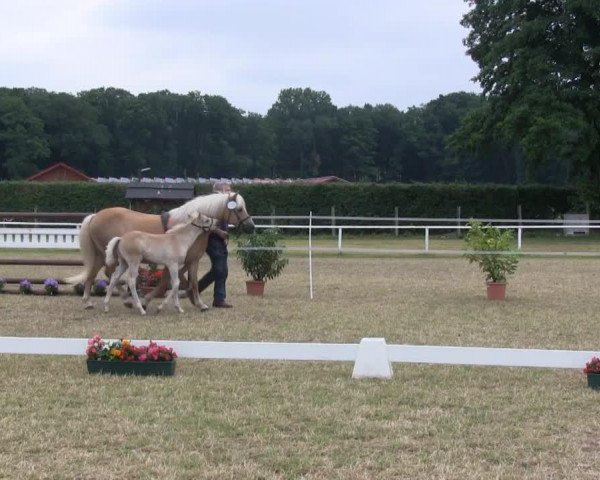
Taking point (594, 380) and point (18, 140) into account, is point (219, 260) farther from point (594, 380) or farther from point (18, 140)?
point (18, 140)

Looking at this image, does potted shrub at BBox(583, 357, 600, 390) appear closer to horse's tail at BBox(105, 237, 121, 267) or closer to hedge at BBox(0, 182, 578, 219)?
horse's tail at BBox(105, 237, 121, 267)

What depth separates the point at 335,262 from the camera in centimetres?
2006

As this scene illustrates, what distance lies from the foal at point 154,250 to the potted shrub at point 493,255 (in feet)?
14.4

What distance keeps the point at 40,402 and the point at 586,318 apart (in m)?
6.76

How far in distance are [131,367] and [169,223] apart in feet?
13.5

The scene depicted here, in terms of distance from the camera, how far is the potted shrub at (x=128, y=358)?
6188mm

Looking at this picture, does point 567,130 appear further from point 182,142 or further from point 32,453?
point 182,142

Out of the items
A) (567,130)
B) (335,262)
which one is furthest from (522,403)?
(567,130)

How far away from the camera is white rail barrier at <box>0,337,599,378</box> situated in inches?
235

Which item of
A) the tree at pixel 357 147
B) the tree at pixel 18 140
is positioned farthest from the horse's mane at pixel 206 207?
the tree at pixel 357 147

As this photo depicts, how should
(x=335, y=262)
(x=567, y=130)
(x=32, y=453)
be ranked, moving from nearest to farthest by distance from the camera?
(x=32, y=453) → (x=335, y=262) → (x=567, y=130)

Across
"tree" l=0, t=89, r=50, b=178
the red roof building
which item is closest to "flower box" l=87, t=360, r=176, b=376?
the red roof building

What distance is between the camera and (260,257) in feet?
40.3

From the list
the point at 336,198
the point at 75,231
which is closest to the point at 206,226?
the point at 75,231
